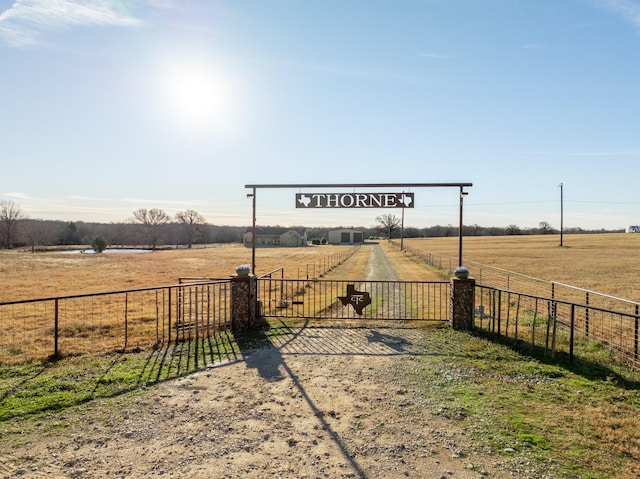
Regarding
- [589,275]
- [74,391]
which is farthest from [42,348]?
[589,275]

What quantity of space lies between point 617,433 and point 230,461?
446cm

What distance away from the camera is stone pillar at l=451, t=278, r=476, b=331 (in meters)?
9.82

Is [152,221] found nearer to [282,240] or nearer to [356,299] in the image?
[282,240]

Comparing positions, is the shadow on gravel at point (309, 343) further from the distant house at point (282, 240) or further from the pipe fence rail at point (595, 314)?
the distant house at point (282, 240)

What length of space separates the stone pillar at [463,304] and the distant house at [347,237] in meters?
95.5

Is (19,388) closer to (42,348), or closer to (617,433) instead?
(42,348)

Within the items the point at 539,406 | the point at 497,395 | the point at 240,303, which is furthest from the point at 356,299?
the point at 539,406

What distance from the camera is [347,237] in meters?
109

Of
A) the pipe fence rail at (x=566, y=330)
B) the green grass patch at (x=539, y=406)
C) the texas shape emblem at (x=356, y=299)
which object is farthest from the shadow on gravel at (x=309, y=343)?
the pipe fence rail at (x=566, y=330)

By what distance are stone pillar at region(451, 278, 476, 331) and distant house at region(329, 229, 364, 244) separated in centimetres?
9549

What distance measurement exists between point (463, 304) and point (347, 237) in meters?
99.3

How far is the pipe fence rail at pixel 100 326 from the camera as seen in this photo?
8578mm

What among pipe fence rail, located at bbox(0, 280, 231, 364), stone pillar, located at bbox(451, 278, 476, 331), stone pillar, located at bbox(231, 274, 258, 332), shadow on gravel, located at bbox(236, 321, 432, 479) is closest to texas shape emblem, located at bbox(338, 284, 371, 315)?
shadow on gravel, located at bbox(236, 321, 432, 479)

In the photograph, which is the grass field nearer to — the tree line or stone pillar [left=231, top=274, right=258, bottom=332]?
stone pillar [left=231, top=274, right=258, bottom=332]
